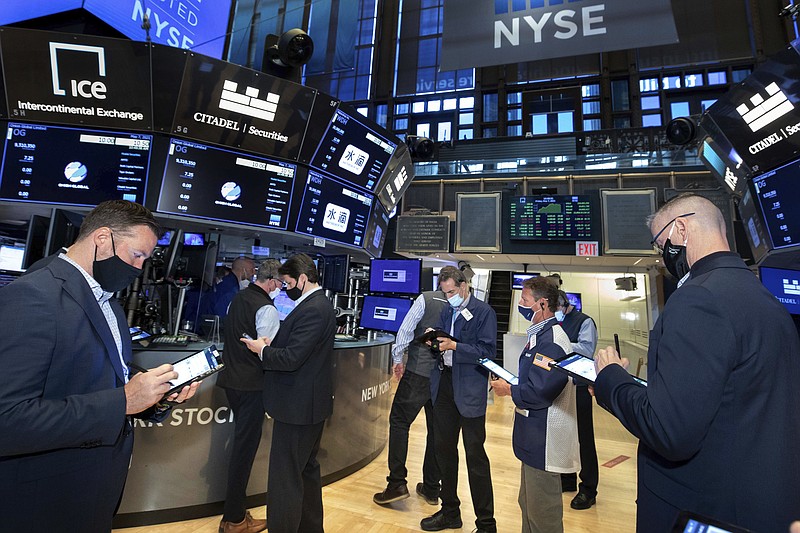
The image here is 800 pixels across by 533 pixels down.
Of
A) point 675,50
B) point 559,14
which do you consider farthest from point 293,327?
point 675,50

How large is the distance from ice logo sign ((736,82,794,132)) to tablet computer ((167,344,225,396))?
4398 millimetres

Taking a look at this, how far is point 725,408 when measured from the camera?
104 cm

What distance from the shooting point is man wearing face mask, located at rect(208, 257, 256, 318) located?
148 inches

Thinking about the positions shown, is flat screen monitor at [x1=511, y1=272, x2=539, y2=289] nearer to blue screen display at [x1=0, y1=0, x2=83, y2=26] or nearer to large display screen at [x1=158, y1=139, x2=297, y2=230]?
large display screen at [x1=158, y1=139, x2=297, y2=230]

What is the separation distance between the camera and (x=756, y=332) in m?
1.04

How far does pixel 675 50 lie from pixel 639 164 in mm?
8600

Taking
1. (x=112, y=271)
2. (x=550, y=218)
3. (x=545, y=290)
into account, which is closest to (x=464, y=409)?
(x=545, y=290)

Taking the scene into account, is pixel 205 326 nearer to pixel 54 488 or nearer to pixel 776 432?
pixel 54 488

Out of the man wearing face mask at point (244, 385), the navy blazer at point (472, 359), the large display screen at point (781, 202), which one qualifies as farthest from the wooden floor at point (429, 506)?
the large display screen at point (781, 202)

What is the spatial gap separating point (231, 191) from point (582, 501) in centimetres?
376

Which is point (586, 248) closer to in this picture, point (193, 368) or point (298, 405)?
point (298, 405)

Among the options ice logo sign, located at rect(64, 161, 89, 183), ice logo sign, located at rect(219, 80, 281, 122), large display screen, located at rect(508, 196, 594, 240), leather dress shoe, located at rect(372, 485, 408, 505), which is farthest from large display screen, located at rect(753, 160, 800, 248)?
ice logo sign, located at rect(64, 161, 89, 183)

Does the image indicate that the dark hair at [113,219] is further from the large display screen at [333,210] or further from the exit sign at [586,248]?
the exit sign at [586,248]

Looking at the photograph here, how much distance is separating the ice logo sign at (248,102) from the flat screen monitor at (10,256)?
2.79 metres
